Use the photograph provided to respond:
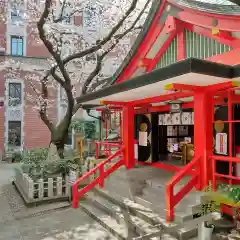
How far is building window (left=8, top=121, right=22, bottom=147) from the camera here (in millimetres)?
23297

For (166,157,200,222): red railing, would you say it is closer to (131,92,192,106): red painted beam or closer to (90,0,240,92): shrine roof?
(131,92,192,106): red painted beam

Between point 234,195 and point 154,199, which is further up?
point 234,195

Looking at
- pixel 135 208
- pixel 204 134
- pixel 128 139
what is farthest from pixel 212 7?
pixel 128 139

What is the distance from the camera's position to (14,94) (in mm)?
23609

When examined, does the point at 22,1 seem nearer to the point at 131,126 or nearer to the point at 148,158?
the point at 131,126

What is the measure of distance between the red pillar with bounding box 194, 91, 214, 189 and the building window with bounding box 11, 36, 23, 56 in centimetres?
2053

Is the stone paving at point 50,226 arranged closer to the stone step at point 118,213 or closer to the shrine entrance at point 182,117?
the stone step at point 118,213

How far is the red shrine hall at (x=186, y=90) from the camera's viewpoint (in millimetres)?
6094

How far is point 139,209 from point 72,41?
1446 centimetres

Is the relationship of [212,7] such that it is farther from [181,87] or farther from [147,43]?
[147,43]

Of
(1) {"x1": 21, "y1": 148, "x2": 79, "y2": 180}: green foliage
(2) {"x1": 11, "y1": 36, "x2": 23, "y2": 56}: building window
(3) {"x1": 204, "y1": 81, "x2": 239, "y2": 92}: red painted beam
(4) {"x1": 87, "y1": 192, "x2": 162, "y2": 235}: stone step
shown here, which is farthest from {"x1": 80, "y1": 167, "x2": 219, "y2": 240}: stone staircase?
(2) {"x1": 11, "y1": 36, "x2": 23, "y2": 56}: building window

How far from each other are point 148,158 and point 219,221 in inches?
217

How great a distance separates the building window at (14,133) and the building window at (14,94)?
5.69 ft

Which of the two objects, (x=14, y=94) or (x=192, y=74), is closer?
(x=192, y=74)
